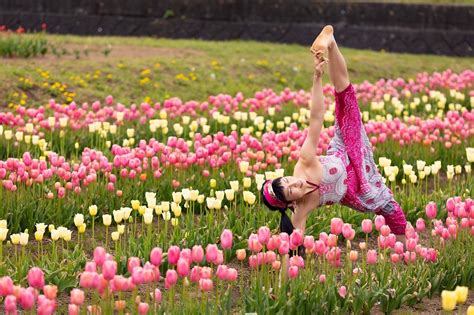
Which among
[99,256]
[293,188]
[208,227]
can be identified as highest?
[293,188]

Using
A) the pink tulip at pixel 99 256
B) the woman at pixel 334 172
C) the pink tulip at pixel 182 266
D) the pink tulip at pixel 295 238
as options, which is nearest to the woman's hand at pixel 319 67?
the woman at pixel 334 172

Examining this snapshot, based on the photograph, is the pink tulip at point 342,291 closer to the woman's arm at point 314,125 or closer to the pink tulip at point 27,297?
the woman's arm at point 314,125

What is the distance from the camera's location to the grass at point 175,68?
46.3 feet

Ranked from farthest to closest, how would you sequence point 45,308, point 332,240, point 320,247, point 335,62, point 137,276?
point 335,62, point 332,240, point 320,247, point 137,276, point 45,308

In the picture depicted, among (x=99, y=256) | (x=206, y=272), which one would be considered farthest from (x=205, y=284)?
(x=99, y=256)

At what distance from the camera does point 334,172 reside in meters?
6.64

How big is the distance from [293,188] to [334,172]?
0.41 metres

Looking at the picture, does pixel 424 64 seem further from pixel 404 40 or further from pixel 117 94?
pixel 117 94

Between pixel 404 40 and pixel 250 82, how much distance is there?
562cm

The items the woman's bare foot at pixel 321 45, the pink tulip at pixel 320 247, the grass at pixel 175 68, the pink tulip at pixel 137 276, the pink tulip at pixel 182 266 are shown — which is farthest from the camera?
the grass at pixel 175 68

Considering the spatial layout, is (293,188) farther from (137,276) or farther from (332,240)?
(137,276)

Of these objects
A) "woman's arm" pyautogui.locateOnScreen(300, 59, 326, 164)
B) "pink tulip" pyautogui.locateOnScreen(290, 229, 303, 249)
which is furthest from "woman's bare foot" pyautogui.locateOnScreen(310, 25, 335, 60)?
"pink tulip" pyautogui.locateOnScreen(290, 229, 303, 249)

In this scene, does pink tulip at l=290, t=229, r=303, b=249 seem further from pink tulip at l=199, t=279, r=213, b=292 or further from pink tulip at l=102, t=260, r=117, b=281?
pink tulip at l=102, t=260, r=117, b=281

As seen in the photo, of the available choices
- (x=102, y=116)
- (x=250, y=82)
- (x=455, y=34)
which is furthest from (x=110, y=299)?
(x=455, y=34)
